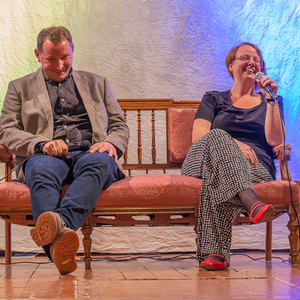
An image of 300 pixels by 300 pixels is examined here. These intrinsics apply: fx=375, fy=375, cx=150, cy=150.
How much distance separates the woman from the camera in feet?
5.32

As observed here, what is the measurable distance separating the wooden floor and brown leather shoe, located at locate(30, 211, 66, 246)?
0.16m

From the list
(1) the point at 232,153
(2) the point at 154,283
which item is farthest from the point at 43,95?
(2) the point at 154,283

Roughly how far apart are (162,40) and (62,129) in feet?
4.23

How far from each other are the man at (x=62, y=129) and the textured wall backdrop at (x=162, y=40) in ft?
2.51

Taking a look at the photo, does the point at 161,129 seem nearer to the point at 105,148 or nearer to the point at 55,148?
the point at 105,148

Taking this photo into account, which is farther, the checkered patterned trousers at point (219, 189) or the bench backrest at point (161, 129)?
the bench backrest at point (161, 129)

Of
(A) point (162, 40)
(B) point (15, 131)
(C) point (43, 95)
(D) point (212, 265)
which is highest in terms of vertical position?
(A) point (162, 40)

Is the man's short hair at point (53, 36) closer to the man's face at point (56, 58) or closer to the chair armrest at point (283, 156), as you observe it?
the man's face at point (56, 58)

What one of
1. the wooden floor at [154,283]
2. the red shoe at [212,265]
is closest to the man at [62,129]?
the wooden floor at [154,283]

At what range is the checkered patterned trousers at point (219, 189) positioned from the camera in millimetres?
1627

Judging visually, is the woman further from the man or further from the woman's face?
the man

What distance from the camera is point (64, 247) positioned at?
4.21 feet

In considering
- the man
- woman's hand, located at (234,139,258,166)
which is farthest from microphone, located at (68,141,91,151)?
woman's hand, located at (234,139,258,166)

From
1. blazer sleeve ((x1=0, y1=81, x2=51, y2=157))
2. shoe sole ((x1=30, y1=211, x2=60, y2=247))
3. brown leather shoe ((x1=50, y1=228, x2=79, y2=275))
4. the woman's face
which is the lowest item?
brown leather shoe ((x1=50, y1=228, x2=79, y2=275))
